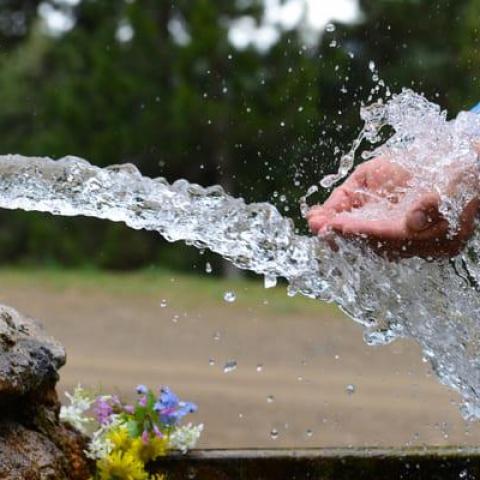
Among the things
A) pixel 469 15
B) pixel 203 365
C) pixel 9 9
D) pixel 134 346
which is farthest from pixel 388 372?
pixel 9 9

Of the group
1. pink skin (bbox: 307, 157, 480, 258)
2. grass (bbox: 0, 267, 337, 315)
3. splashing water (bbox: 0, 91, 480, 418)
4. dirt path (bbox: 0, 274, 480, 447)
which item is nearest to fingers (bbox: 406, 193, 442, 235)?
pink skin (bbox: 307, 157, 480, 258)

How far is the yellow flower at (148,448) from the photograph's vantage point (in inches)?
66.1

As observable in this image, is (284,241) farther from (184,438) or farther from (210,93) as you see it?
(210,93)

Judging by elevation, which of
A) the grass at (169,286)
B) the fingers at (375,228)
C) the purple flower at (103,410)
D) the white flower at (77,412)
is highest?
the grass at (169,286)

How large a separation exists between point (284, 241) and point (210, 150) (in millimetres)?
8906

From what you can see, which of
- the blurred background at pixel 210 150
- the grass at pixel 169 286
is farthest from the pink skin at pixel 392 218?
the grass at pixel 169 286

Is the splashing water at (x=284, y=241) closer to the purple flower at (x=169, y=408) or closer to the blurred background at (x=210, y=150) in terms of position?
the purple flower at (x=169, y=408)

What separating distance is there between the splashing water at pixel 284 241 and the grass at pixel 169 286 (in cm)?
612

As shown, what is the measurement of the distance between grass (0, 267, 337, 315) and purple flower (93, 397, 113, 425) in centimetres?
589

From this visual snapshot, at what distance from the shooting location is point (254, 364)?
5898 mm

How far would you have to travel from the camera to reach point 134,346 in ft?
21.0

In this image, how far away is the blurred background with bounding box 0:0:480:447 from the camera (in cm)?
549

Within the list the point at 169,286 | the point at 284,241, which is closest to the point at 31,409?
the point at 284,241

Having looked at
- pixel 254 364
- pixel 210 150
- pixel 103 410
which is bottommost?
pixel 103 410
